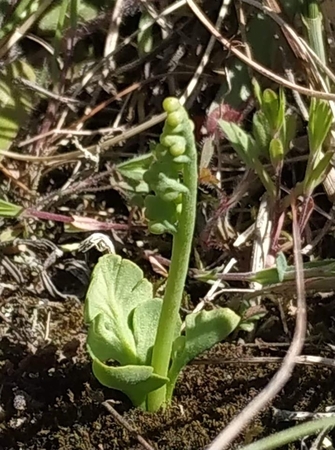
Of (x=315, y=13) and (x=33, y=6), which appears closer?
(x=315, y=13)

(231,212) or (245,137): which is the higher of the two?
(245,137)

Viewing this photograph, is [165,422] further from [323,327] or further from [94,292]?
[323,327]

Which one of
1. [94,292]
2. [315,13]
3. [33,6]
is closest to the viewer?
[94,292]

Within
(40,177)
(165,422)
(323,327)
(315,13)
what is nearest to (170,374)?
(165,422)

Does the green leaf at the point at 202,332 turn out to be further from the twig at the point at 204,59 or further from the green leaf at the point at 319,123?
the twig at the point at 204,59

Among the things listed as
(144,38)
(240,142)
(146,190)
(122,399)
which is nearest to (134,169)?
(146,190)

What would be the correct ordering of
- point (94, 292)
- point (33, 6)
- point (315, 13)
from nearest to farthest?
1. point (94, 292)
2. point (315, 13)
3. point (33, 6)

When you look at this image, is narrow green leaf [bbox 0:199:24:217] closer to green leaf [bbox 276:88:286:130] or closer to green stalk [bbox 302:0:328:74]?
green leaf [bbox 276:88:286:130]

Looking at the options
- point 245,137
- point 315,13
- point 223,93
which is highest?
point 315,13
